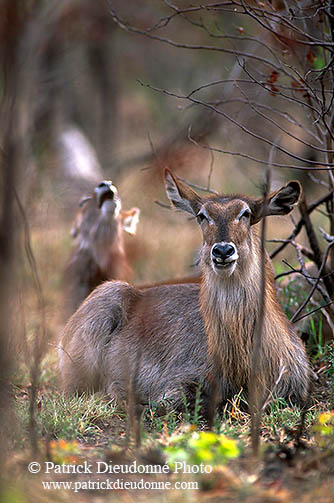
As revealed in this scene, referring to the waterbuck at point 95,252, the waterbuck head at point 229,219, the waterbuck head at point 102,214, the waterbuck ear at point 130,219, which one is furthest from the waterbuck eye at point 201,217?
the waterbuck ear at point 130,219

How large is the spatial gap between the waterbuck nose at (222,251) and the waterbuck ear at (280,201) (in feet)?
2.01

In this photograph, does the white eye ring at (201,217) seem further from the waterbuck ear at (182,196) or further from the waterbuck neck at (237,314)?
the waterbuck neck at (237,314)

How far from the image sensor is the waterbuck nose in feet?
15.9

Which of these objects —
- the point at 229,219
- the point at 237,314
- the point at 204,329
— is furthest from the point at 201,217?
the point at 204,329

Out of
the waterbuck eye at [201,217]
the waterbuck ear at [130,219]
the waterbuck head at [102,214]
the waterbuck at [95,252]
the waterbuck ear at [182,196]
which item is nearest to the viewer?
the waterbuck eye at [201,217]

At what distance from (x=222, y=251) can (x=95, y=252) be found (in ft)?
12.2

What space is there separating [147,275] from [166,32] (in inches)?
442

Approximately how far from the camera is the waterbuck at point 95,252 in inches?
327

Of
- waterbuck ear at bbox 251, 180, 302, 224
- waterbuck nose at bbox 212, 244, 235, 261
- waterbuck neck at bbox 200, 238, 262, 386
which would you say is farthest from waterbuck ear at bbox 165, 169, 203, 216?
waterbuck nose at bbox 212, 244, 235, 261

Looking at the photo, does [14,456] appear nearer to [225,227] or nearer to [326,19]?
[225,227]

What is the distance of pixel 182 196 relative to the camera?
5664mm

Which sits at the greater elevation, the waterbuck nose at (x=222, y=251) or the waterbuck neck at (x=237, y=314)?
the waterbuck nose at (x=222, y=251)

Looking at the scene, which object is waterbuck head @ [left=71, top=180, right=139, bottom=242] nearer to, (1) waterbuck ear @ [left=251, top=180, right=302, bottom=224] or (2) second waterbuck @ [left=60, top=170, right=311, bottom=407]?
(2) second waterbuck @ [left=60, top=170, right=311, bottom=407]

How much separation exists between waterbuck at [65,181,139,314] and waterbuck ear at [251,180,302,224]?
120 inches
